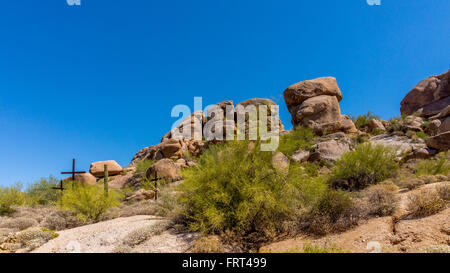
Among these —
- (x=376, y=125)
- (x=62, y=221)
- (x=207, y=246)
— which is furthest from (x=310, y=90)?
(x=62, y=221)

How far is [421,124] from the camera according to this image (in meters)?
22.3

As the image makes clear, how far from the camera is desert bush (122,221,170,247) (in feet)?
23.1

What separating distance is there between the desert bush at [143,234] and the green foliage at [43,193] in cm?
1223

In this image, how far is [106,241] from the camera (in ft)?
24.1

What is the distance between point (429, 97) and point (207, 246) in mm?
36023

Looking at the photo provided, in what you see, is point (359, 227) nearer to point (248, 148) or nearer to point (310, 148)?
point (248, 148)

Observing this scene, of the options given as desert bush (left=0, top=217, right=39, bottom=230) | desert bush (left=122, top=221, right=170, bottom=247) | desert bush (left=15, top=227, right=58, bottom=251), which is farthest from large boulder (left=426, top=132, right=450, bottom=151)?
desert bush (left=0, top=217, right=39, bottom=230)

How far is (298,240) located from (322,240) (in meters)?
0.56

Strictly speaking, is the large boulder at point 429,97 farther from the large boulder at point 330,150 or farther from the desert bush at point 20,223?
the desert bush at point 20,223

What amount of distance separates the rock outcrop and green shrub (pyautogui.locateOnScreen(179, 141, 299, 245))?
56.5 ft

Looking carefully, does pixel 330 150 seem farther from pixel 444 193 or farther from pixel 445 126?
pixel 444 193

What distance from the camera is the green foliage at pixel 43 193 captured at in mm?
16812

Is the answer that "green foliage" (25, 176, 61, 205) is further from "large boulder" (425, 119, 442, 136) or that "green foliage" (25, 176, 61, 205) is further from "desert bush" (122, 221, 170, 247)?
"large boulder" (425, 119, 442, 136)

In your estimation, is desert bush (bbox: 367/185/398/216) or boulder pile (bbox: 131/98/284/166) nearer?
desert bush (bbox: 367/185/398/216)
